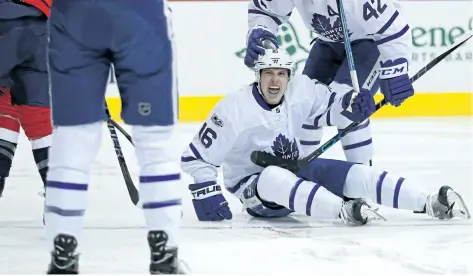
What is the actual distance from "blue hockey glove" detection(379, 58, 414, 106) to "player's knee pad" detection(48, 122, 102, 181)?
1260 mm

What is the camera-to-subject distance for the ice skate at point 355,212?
3.04m

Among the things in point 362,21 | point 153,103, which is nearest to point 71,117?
point 153,103

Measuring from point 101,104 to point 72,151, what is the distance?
13cm

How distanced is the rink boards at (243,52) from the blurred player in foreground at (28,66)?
2767 mm

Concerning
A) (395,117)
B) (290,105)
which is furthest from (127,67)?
(395,117)

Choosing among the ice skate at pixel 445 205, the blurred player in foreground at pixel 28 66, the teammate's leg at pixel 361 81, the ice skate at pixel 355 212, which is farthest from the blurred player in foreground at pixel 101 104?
the teammate's leg at pixel 361 81

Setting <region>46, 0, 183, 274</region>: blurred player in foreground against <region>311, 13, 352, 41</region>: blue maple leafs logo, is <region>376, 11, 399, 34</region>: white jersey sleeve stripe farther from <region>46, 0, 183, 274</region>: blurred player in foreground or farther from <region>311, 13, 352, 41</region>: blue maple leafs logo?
<region>46, 0, 183, 274</region>: blurred player in foreground

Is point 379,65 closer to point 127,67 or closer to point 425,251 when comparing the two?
point 425,251

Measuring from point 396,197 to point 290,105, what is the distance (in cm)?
44

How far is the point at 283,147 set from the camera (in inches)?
128

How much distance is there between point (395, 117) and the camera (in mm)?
6125

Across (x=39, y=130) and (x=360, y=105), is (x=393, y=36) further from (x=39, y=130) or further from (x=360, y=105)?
(x=39, y=130)

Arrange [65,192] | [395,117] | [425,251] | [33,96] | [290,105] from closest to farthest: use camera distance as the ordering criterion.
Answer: [65,192] → [425,251] → [33,96] → [290,105] → [395,117]

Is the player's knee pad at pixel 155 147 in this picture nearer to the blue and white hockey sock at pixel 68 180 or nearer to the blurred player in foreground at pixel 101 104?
the blurred player in foreground at pixel 101 104
